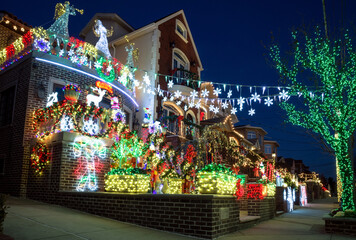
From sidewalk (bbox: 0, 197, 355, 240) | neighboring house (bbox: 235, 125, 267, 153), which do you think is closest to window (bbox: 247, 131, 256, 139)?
neighboring house (bbox: 235, 125, 267, 153)

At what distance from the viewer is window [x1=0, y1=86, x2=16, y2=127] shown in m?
11.5

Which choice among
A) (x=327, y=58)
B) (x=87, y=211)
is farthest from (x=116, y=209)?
(x=327, y=58)

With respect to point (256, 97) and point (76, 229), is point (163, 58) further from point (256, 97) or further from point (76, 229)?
point (76, 229)

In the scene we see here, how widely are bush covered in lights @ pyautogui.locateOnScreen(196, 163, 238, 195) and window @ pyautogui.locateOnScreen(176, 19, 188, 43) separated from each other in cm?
1433

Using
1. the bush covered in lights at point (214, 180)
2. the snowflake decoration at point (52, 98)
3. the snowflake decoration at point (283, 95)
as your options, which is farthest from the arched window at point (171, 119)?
the bush covered in lights at point (214, 180)

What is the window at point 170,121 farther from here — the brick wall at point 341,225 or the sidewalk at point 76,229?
the brick wall at point 341,225

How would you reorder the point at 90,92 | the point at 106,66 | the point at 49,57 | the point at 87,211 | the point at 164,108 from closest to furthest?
the point at 87,211
the point at 49,57
the point at 90,92
the point at 106,66
the point at 164,108

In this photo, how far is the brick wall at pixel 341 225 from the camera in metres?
7.37

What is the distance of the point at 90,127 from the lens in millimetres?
9867

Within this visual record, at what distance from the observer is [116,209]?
7.61 m

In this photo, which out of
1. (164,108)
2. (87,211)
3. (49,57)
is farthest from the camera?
(164,108)

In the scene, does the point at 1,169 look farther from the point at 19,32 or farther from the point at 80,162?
the point at 19,32

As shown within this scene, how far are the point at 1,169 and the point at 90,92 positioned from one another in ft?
14.3

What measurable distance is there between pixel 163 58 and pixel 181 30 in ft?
13.2
